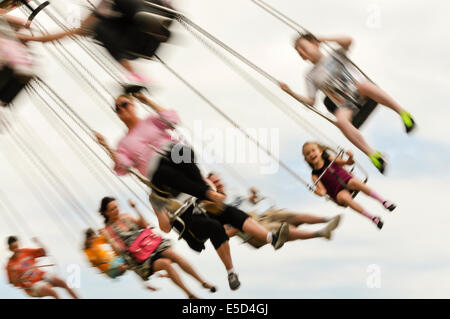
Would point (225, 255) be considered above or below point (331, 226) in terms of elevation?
below

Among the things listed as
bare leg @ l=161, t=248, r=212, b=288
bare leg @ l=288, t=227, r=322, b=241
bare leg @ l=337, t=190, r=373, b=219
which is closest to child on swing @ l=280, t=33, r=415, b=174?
bare leg @ l=337, t=190, r=373, b=219

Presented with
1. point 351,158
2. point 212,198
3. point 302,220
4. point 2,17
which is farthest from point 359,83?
point 2,17

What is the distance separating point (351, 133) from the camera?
22.1 feet

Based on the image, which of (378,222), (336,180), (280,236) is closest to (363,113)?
(336,180)

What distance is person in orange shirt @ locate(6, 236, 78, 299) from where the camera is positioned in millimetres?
9078

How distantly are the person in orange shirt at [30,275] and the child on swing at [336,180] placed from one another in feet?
12.6

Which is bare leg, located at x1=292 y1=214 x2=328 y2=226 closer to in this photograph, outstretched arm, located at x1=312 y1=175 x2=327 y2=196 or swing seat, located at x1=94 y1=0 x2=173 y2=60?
outstretched arm, located at x1=312 y1=175 x2=327 y2=196

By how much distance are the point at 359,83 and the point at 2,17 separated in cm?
329

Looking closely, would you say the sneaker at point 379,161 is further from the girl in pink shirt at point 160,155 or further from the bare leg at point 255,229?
the girl in pink shirt at point 160,155

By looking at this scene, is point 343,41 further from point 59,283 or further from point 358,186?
point 59,283

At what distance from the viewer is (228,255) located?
6215mm

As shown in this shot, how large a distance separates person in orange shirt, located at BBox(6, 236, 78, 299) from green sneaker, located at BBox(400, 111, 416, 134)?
187 inches

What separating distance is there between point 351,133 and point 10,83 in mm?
3079

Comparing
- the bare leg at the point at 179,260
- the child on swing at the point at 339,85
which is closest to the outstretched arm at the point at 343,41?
the child on swing at the point at 339,85
